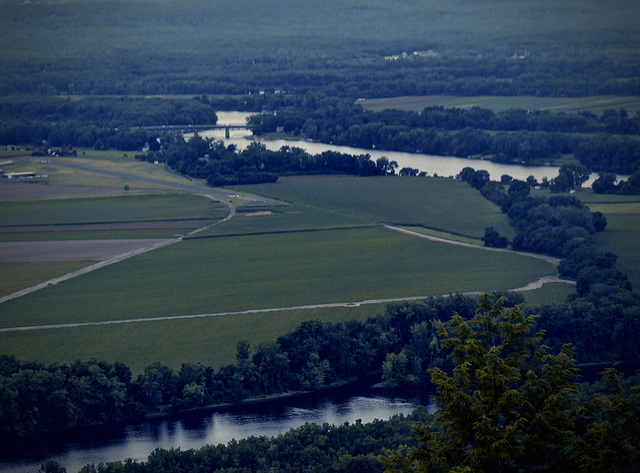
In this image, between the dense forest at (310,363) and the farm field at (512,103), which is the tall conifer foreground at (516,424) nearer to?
the dense forest at (310,363)

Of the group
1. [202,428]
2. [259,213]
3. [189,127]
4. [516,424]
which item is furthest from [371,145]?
[516,424]

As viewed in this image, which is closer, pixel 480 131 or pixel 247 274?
pixel 247 274

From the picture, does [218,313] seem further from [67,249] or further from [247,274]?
[67,249]

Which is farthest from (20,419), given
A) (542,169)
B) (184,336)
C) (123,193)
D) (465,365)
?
(542,169)

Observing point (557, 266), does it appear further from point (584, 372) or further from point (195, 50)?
point (195, 50)

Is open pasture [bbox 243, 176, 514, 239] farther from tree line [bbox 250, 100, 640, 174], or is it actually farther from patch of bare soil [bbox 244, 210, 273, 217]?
tree line [bbox 250, 100, 640, 174]

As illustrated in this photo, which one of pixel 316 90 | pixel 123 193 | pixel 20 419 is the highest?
pixel 316 90

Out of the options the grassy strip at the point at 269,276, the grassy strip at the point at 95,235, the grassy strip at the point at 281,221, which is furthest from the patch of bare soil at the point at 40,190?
the grassy strip at the point at 269,276
